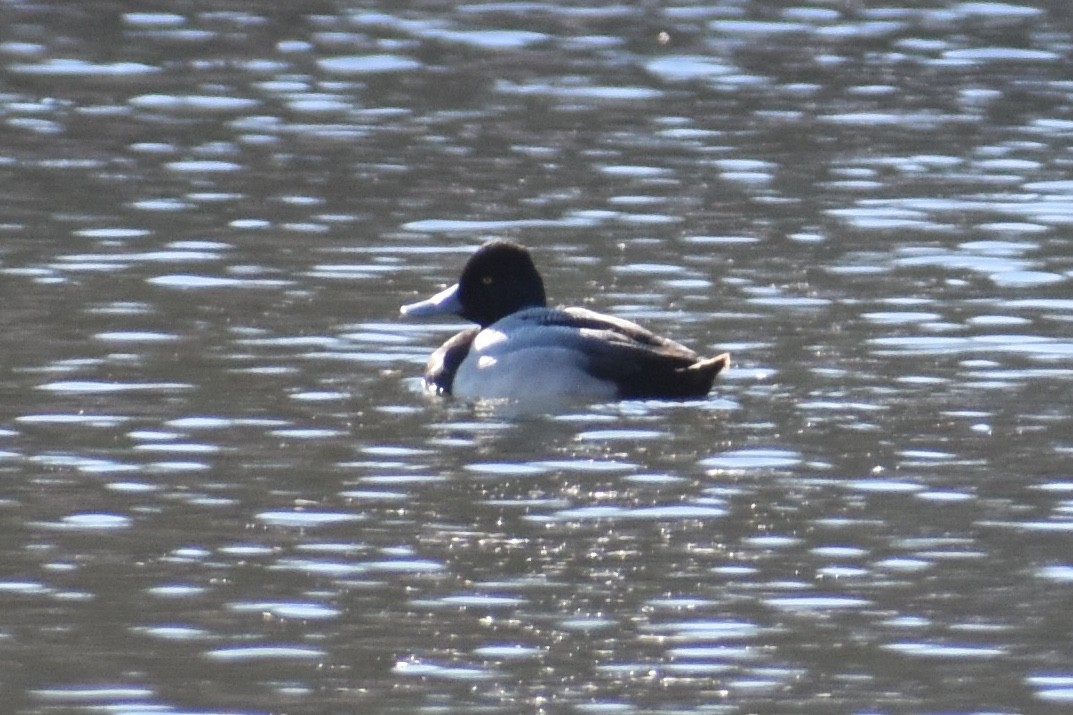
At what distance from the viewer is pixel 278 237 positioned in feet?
50.8

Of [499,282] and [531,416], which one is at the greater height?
[499,282]

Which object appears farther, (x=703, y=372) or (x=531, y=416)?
(x=531, y=416)

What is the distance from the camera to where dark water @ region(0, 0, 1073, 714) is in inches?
326

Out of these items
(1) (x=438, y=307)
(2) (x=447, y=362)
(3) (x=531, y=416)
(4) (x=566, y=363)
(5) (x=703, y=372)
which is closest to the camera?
(5) (x=703, y=372)

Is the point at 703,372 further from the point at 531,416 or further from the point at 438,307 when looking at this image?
the point at 438,307

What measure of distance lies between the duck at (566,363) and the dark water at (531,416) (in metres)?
0.15

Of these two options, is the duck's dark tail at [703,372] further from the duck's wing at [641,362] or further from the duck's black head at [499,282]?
the duck's black head at [499,282]

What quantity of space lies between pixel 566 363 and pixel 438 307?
48.7 inches

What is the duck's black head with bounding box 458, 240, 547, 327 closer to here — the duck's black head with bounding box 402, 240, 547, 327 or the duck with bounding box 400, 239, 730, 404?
the duck's black head with bounding box 402, 240, 547, 327

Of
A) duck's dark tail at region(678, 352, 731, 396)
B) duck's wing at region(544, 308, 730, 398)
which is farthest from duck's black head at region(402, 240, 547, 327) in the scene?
duck's dark tail at region(678, 352, 731, 396)

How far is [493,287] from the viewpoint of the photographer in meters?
13.3

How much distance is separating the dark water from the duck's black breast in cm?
30

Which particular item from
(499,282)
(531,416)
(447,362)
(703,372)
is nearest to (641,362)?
(703,372)

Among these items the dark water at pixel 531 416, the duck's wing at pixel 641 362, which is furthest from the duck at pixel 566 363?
the dark water at pixel 531 416
